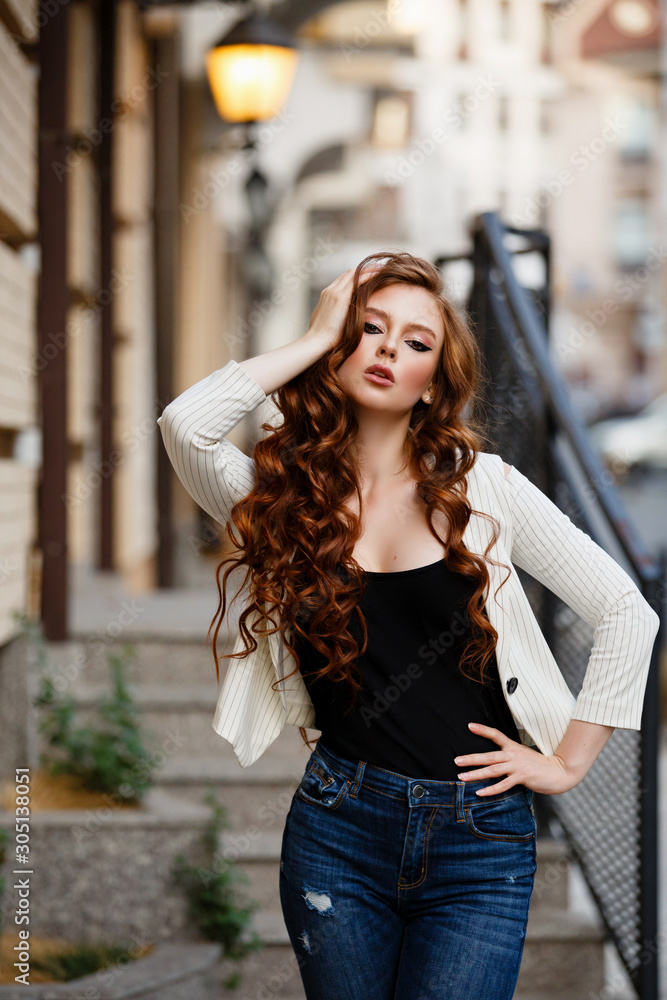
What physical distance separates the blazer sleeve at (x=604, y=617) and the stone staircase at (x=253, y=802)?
1.77 metres

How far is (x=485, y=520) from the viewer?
181 centimetres

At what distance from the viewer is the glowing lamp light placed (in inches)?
213

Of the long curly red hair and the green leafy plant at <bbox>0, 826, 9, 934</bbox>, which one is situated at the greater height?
the long curly red hair

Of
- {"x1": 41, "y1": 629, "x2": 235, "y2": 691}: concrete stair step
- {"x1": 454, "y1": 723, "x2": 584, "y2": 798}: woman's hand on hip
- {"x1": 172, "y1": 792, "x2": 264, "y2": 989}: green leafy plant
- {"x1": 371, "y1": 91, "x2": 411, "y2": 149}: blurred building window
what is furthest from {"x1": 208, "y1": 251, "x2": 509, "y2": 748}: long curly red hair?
{"x1": 371, "y1": 91, "x2": 411, "y2": 149}: blurred building window

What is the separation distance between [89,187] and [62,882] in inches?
163

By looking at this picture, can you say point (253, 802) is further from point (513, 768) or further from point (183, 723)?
point (513, 768)

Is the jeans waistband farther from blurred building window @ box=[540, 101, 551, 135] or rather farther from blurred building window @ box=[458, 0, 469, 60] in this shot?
blurred building window @ box=[540, 101, 551, 135]

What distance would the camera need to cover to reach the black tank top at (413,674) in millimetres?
1748

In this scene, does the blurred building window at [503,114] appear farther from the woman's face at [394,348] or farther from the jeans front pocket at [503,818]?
the jeans front pocket at [503,818]

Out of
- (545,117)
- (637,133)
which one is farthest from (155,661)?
(637,133)

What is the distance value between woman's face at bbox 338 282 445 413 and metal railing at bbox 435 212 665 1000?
71 centimetres

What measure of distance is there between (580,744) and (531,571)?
31 centimetres

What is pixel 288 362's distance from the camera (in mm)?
1811

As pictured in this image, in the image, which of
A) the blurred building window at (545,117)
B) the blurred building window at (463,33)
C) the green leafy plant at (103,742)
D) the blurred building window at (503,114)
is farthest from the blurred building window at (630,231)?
the green leafy plant at (103,742)
